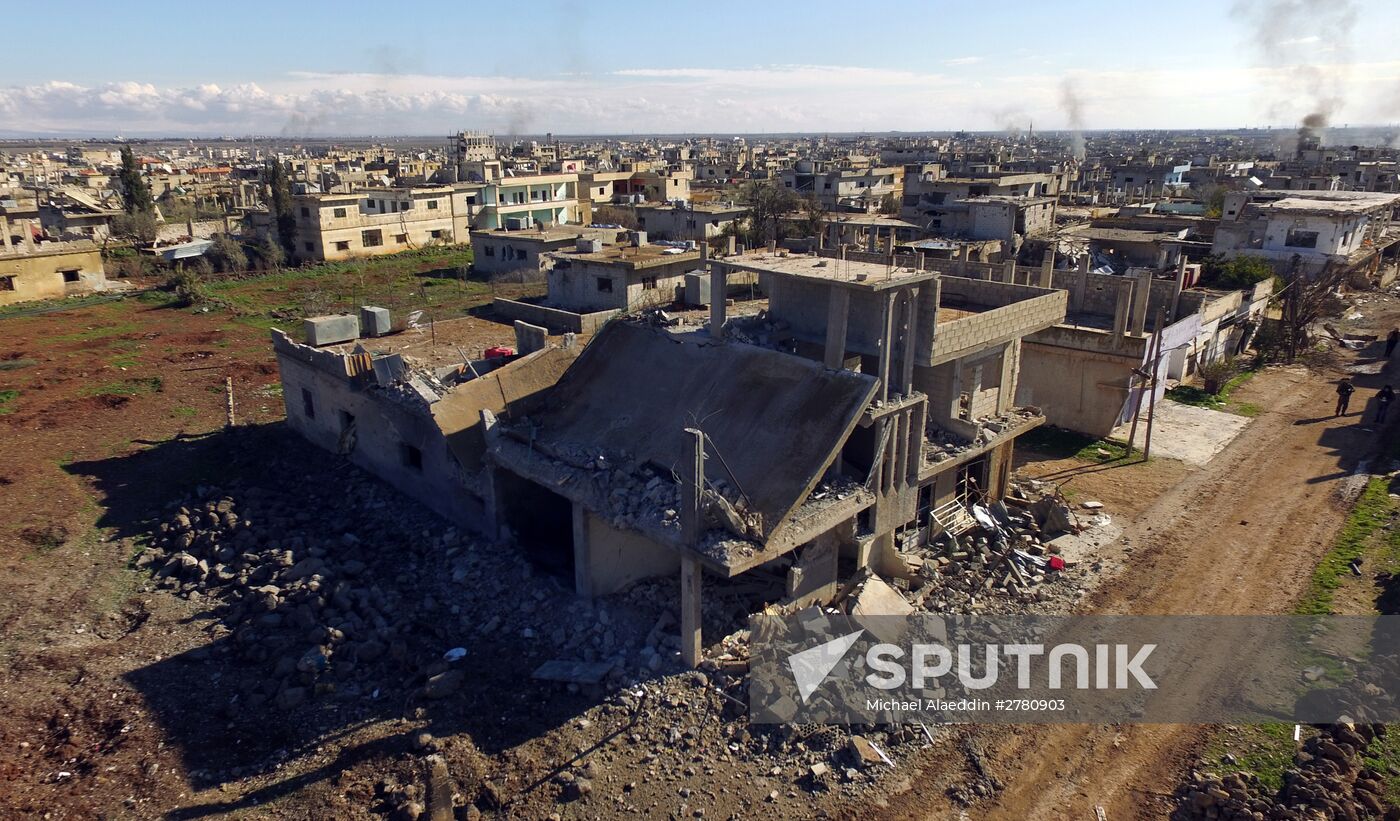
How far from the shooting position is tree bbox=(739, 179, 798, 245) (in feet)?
151

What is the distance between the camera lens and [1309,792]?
9727 mm

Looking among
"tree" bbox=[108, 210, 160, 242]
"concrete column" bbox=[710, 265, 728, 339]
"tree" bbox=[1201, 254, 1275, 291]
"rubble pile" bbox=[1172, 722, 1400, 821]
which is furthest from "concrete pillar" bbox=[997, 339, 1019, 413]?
"tree" bbox=[108, 210, 160, 242]

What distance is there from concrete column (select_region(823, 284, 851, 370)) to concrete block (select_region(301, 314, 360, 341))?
1372cm

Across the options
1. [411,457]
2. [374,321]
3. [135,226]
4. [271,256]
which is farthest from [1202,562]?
[135,226]

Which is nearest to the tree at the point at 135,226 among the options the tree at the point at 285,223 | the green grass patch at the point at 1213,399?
the tree at the point at 285,223

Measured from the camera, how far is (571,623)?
13.3 meters

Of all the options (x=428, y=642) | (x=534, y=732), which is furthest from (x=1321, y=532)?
(x=428, y=642)

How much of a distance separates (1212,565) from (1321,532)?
3.03m

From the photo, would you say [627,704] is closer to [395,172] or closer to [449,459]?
[449,459]

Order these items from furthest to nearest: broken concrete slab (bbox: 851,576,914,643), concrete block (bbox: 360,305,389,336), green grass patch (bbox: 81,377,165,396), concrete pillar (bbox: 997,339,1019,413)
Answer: green grass patch (bbox: 81,377,165,396) < concrete block (bbox: 360,305,389,336) < concrete pillar (bbox: 997,339,1019,413) < broken concrete slab (bbox: 851,576,914,643)

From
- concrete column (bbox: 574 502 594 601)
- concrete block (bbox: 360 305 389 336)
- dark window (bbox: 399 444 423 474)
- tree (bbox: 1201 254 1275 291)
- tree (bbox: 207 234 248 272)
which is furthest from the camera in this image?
tree (bbox: 207 234 248 272)

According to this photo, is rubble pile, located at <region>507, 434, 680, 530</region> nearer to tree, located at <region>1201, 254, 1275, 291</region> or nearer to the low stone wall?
the low stone wall

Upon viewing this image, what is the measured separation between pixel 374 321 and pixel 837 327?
1407 centimetres

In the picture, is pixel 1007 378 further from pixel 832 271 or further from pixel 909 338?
pixel 832 271
